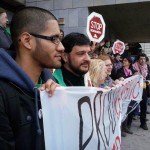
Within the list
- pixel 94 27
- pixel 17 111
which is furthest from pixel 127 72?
pixel 17 111

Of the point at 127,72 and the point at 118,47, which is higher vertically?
the point at 118,47

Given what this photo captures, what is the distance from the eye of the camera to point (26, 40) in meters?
1.53

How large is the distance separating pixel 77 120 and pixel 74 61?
0.97 metres

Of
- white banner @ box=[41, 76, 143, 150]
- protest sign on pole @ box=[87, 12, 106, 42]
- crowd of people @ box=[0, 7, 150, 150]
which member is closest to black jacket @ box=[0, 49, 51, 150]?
crowd of people @ box=[0, 7, 150, 150]

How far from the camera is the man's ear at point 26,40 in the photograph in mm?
1520

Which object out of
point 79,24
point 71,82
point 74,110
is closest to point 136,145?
point 71,82

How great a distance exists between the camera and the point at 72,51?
2.56 m

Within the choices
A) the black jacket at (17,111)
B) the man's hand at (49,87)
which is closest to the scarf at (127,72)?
the man's hand at (49,87)

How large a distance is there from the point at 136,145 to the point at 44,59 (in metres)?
4.05

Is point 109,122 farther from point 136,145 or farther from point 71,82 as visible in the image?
point 136,145

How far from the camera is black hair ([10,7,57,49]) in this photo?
1545 mm

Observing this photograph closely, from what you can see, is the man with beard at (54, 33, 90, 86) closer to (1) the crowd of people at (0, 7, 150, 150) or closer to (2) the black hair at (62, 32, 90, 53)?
(2) the black hair at (62, 32, 90, 53)

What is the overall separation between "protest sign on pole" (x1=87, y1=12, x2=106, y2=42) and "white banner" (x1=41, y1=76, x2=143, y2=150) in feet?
8.98

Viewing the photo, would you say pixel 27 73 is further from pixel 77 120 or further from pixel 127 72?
pixel 127 72
